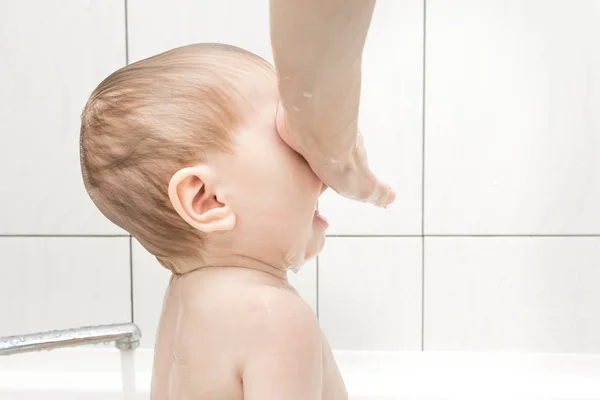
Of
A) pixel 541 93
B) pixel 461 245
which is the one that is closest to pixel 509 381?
pixel 461 245

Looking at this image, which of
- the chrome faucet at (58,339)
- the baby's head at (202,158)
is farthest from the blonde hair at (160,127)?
the chrome faucet at (58,339)

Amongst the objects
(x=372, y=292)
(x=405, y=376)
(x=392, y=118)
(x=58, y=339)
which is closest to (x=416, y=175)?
(x=392, y=118)

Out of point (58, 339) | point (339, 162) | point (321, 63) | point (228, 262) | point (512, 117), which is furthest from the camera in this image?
point (512, 117)

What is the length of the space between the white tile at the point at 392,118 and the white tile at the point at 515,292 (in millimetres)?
93

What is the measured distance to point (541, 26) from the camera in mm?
1189

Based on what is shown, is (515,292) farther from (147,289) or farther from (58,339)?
(58,339)

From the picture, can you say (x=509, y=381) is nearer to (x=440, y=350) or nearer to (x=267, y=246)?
(x=440, y=350)

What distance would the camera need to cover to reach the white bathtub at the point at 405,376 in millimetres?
1175

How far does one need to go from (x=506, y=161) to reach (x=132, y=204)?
794 millimetres

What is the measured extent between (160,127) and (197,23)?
0.70m

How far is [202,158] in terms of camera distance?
1.88ft

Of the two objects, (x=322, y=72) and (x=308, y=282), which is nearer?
(x=322, y=72)

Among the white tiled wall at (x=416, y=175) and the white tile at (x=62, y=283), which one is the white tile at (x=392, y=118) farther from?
the white tile at (x=62, y=283)

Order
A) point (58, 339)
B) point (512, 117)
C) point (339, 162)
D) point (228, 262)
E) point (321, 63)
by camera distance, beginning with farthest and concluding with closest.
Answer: point (512, 117)
point (58, 339)
point (228, 262)
point (339, 162)
point (321, 63)
